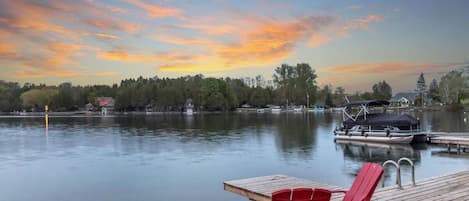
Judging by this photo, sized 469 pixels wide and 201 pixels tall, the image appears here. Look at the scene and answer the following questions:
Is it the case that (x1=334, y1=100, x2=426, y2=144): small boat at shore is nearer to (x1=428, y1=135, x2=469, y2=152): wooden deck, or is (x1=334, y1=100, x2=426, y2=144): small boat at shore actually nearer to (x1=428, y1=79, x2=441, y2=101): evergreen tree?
(x1=428, y1=135, x2=469, y2=152): wooden deck

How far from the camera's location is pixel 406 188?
804 centimetres

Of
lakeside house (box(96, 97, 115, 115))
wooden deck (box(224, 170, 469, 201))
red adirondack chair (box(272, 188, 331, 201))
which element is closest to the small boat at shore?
wooden deck (box(224, 170, 469, 201))

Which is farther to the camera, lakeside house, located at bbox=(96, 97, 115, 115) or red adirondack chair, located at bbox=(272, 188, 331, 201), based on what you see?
lakeside house, located at bbox=(96, 97, 115, 115)

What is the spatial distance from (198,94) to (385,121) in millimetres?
96419

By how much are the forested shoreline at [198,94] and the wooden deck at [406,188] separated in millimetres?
108406

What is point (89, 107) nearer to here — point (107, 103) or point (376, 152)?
point (107, 103)

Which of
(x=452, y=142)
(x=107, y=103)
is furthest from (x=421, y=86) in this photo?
(x=452, y=142)

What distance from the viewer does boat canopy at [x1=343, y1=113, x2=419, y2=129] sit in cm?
2548

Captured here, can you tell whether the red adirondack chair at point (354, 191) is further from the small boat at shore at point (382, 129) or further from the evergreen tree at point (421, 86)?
the evergreen tree at point (421, 86)

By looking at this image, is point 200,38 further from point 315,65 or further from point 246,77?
point 246,77

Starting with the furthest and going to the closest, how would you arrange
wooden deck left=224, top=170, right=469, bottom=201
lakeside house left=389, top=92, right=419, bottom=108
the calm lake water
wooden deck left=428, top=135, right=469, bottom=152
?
lakeside house left=389, top=92, right=419, bottom=108, wooden deck left=428, top=135, right=469, bottom=152, the calm lake water, wooden deck left=224, top=170, right=469, bottom=201

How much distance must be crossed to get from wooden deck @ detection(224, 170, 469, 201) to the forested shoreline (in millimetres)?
108406

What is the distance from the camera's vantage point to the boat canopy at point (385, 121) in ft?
83.6

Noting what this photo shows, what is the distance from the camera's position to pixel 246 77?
140750 millimetres
